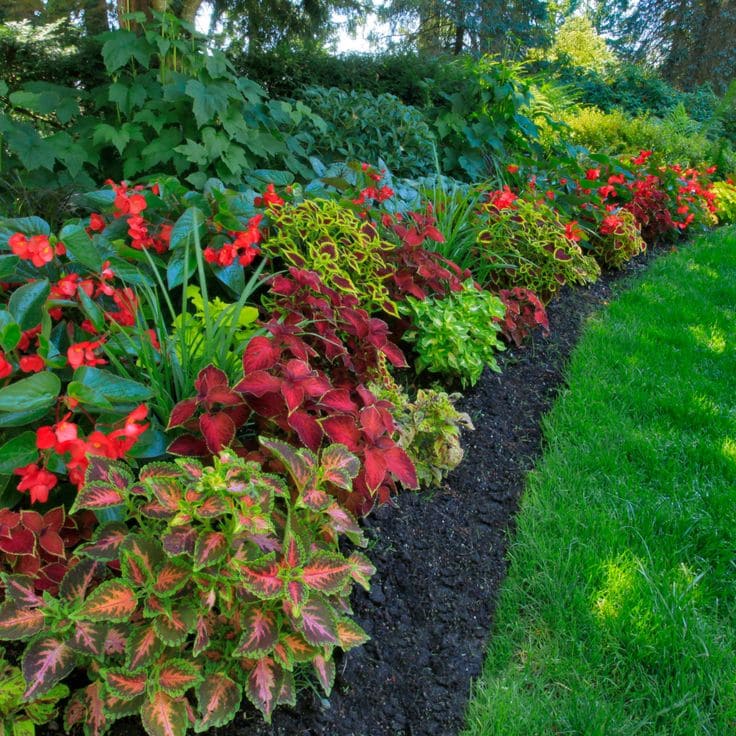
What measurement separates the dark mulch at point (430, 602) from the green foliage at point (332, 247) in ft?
2.07

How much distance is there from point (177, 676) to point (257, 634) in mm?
155

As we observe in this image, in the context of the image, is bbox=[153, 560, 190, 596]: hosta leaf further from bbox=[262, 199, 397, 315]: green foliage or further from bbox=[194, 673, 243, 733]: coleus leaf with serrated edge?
bbox=[262, 199, 397, 315]: green foliage

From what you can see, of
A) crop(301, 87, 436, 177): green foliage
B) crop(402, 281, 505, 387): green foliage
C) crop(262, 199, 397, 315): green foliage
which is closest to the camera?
crop(262, 199, 397, 315): green foliage

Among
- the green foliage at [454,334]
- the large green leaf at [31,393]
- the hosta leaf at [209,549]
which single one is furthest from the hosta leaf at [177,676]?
the green foliage at [454,334]

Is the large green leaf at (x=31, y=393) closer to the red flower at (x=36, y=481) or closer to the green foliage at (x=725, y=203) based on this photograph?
the red flower at (x=36, y=481)

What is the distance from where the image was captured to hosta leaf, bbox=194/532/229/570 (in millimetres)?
1092

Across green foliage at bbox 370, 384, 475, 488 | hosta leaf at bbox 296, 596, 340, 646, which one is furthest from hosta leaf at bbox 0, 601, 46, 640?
green foliage at bbox 370, 384, 475, 488

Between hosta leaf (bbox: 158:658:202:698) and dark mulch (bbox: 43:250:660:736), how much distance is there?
0.62 ft

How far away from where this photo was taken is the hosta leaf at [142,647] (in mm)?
1092

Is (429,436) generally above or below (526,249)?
below

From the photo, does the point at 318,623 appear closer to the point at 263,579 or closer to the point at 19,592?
the point at 263,579

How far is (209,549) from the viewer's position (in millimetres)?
1115

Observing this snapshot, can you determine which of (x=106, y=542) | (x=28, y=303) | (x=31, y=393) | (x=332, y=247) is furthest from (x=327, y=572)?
(x=332, y=247)

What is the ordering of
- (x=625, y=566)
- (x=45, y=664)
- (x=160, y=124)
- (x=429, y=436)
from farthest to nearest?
(x=160, y=124) → (x=429, y=436) → (x=625, y=566) → (x=45, y=664)
